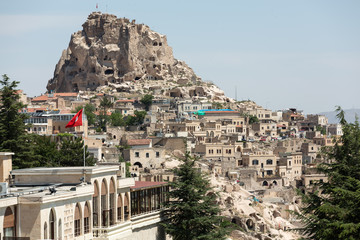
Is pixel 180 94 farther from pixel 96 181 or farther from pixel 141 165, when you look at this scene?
pixel 96 181

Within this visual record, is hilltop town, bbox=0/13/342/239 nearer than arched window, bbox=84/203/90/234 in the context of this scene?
No

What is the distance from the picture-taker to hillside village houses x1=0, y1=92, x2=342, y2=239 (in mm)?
26516

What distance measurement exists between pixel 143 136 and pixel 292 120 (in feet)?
191

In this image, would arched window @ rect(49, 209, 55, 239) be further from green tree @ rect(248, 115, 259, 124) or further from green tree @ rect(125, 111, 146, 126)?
green tree @ rect(248, 115, 259, 124)

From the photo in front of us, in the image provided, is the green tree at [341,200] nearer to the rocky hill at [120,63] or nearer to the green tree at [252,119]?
the green tree at [252,119]

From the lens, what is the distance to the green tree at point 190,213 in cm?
3666

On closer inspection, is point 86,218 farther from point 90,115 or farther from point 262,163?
point 90,115

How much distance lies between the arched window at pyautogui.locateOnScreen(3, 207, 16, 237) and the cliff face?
4650 inches

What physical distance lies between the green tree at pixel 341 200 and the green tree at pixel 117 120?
7095 centimetres

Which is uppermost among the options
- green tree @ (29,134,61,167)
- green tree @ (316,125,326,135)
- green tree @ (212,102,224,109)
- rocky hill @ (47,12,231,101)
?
rocky hill @ (47,12,231,101)

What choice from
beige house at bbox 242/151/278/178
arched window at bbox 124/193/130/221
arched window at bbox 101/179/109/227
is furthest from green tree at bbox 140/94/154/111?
arched window at bbox 101/179/109/227

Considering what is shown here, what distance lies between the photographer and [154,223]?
120 ft

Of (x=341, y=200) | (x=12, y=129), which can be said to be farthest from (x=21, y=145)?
(x=341, y=200)

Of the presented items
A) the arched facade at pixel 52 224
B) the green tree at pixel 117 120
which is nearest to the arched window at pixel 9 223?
the arched facade at pixel 52 224
